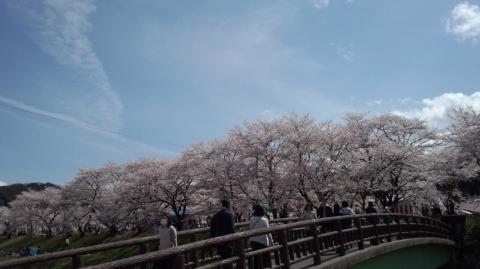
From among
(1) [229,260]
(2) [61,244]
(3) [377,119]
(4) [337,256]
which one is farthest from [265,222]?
(2) [61,244]

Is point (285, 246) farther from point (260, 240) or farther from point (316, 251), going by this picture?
point (316, 251)

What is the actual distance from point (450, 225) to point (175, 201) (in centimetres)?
2362

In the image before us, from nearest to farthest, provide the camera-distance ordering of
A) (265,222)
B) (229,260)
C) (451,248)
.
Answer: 1. (229,260)
2. (265,222)
3. (451,248)

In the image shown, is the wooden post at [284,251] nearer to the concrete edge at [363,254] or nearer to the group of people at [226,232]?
the group of people at [226,232]

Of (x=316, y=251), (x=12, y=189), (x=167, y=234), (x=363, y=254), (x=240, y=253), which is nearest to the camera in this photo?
(x=240, y=253)

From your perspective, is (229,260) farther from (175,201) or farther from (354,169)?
(175,201)

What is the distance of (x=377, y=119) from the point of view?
111ft

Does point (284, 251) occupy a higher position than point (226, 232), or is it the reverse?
point (226, 232)

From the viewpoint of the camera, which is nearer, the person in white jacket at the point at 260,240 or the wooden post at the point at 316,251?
the person in white jacket at the point at 260,240

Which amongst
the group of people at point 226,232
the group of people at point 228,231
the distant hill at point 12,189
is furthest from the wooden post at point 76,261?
the distant hill at point 12,189

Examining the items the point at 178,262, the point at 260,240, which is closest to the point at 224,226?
the point at 260,240

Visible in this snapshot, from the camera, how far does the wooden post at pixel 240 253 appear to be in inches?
237

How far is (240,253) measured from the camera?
6.08 metres

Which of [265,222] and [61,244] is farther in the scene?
[61,244]
